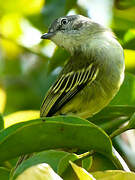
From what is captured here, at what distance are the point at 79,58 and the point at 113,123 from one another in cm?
106

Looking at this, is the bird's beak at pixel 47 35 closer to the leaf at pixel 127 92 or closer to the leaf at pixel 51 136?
the leaf at pixel 127 92

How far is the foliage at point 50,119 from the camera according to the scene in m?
1.93

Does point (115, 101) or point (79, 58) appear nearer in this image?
point (115, 101)

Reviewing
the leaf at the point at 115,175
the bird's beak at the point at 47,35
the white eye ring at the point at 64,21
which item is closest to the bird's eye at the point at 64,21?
the white eye ring at the point at 64,21

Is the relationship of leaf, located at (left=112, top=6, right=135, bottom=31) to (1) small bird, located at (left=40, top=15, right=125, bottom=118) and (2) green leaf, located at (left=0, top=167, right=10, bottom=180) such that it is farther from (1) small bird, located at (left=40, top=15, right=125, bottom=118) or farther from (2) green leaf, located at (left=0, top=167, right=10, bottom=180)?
(2) green leaf, located at (left=0, top=167, right=10, bottom=180)

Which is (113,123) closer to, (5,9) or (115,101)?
(115,101)

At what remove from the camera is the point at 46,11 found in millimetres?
3789

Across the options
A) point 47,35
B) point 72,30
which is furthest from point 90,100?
point 72,30

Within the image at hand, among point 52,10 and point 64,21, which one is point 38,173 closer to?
point 52,10

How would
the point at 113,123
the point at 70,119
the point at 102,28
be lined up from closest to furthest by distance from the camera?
the point at 70,119 → the point at 113,123 → the point at 102,28

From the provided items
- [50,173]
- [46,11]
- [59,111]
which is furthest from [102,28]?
[50,173]

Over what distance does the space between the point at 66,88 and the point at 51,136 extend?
153cm

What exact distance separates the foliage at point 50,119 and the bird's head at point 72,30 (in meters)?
0.10

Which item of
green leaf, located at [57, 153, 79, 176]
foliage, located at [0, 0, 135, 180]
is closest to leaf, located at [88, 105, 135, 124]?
foliage, located at [0, 0, 135, 180]
